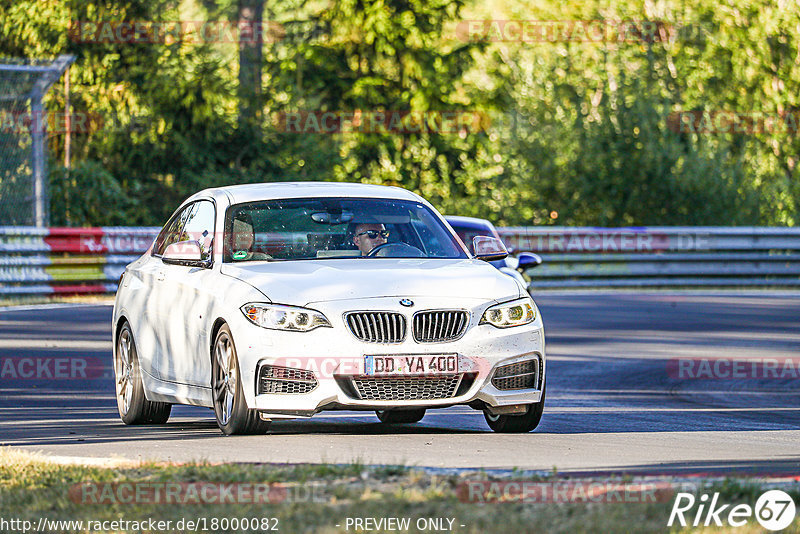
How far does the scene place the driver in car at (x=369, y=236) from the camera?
423 inches

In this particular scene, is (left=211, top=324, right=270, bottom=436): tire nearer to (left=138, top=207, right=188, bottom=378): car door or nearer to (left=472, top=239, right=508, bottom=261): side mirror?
(left=138, top=207, right=188, bottom=378): car door

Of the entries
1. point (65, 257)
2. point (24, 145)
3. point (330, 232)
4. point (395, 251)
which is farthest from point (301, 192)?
point (24, 145)

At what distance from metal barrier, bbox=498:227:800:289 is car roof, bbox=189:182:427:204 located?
19.2 m

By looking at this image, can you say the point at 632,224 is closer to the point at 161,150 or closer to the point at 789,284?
the point at 789,284

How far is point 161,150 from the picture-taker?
35969 millimetres

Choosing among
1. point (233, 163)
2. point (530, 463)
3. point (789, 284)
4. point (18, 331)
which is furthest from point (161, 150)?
point (530, 463)

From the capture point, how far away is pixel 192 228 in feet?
37.8

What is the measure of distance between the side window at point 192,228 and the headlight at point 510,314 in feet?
6.64

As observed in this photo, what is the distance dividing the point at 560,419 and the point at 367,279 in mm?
2524

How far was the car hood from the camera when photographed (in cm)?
968

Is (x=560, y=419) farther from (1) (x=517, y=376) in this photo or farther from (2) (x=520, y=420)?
(1) (x=517, y=376)

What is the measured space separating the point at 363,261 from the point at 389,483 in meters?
3.27

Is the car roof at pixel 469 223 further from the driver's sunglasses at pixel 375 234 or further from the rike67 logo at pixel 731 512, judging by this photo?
the rike67 logo at pixel 731 512

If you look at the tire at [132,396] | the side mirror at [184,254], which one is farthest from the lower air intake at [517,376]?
the tire at [132,396]
